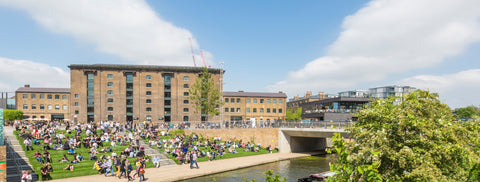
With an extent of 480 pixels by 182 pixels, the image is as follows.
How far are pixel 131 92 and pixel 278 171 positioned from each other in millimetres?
46142

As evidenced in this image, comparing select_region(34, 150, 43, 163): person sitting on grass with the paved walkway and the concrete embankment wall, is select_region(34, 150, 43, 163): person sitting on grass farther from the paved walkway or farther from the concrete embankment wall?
the concrete embankment wall

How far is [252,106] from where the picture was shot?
7869cm

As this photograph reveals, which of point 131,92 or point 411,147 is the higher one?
point 131,92

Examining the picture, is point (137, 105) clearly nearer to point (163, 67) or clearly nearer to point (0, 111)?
point (163, 67)

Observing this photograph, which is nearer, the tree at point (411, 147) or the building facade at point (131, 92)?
the tree at point (411, 147)

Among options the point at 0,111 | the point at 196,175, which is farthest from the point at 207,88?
the point at 0,111

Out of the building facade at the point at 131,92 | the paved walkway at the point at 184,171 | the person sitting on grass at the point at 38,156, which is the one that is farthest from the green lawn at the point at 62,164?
the building facade at the point at 131,92

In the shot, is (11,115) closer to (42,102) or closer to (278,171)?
(42,102)

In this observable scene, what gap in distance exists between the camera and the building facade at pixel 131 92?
65.8m

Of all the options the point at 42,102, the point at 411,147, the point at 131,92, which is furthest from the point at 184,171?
the point at 42,102

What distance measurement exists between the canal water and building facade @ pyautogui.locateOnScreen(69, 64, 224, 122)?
30.6 metres

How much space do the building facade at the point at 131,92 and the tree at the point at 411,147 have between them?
53.8m

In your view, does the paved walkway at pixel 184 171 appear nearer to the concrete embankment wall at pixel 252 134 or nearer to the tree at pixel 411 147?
the concrete embankment wall at pixel 252 134

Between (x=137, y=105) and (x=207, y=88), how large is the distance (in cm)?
2104
